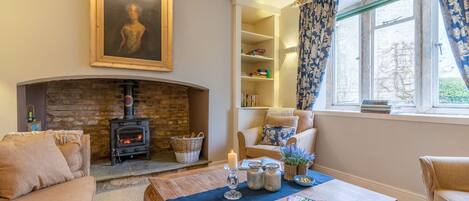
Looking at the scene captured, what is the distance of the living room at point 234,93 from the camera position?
5.65 feet

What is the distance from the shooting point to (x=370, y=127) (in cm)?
267

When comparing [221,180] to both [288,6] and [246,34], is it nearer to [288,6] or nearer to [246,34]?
[246,34]

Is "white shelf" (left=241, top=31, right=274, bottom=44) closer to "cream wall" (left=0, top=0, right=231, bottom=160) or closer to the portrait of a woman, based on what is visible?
"cream wall" (left=0, top=0, right=231, bottom=160)

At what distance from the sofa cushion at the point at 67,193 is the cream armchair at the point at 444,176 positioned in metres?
2.26

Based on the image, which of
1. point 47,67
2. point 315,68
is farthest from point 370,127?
point 47,67

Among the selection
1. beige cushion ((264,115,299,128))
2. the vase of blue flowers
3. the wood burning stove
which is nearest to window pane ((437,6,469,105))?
beige cushion ((264,115,299,128))

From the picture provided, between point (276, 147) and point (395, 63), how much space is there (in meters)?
1.73

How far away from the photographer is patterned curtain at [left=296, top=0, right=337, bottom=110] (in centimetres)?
321

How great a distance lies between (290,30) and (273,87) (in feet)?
3.27

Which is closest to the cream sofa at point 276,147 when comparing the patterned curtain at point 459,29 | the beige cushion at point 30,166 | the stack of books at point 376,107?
the stack of books at point 376,107

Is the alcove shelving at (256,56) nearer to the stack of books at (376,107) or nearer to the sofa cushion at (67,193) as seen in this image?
the stack of books at (376,107)

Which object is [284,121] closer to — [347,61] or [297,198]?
[347,61]

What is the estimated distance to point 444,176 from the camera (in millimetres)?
1611

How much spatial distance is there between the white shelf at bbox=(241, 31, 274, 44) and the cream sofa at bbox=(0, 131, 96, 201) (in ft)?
9.14
